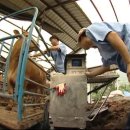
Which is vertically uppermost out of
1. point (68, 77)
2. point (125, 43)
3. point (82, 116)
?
point (125, 43)

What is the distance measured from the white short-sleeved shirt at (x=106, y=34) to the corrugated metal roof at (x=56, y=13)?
611cm

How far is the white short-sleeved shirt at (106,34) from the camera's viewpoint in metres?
2.75

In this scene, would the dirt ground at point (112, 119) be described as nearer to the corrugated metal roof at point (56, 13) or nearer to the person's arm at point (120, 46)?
the person's arm at point (120, 46)

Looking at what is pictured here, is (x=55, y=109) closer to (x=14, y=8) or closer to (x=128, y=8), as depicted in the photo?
(x=14, y=8)

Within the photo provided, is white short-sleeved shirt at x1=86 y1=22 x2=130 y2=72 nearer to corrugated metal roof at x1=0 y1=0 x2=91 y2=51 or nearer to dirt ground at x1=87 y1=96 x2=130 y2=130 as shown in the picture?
dirt ground at x1=87 y1=96 x2=130 y2=130

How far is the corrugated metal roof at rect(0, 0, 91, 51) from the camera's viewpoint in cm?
998

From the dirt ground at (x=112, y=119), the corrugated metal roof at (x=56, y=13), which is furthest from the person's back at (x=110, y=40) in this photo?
the corrugated metal roof at (x=56, y=13)

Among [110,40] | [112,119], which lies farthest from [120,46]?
[112,119]

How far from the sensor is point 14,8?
32.7 feet

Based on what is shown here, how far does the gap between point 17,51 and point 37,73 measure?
0.52 metres

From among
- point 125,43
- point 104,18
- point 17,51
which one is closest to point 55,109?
point 125,43

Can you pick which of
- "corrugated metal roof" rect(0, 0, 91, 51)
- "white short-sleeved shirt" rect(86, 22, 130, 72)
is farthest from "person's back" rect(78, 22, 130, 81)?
"corrugated metal roof" rect(0, 0, 91, 51)

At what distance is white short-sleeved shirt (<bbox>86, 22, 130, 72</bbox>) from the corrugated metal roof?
6.11 meters

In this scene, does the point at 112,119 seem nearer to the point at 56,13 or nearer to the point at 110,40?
the point at 110,40
